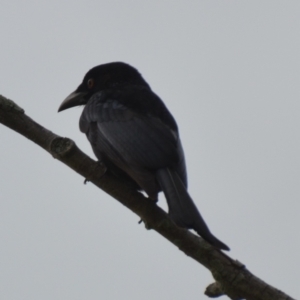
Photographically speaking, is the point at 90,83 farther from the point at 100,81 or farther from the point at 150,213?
the point at 150,213

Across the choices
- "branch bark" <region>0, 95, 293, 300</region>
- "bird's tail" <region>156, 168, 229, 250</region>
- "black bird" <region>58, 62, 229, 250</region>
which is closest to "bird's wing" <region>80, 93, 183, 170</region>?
"black bird" <region>58, 62, 229, 250</region>

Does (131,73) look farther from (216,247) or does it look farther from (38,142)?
(216,247)

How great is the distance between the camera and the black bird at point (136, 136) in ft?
14.6

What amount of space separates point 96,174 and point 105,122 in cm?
136

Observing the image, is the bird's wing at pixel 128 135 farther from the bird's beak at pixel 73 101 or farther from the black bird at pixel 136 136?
the bird's beak at pixel 73 101

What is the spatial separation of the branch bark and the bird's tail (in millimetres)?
127

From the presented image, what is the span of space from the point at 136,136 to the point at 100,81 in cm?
167

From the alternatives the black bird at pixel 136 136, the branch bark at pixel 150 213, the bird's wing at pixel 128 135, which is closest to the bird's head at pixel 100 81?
the black bird at pixel 136 136

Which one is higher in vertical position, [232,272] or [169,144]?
[169,144]

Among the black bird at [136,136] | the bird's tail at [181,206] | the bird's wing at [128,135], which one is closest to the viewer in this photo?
the bird's tail at [181,206]

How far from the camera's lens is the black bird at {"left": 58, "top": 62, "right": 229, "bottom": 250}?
14.6ft

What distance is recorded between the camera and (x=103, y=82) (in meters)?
6.65

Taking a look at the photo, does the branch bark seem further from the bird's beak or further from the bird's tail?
the bird's beak

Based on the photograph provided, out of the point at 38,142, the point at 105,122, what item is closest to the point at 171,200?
the point at 38,142
